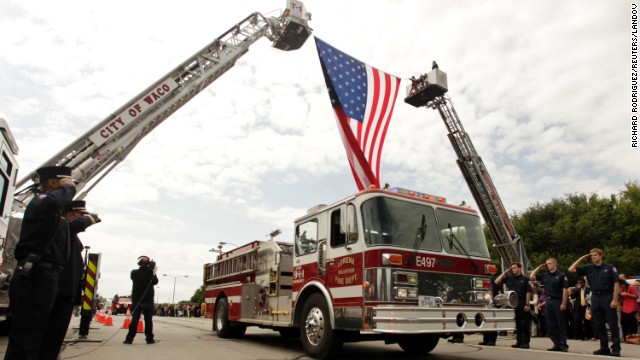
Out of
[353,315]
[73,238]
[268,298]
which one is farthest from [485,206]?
[73,238]

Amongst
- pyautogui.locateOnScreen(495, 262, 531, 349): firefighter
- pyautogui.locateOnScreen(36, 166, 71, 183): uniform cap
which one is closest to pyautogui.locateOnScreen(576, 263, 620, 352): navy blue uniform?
pyautogui.locateOnScreen(495, 262, 531, 349): firefighter

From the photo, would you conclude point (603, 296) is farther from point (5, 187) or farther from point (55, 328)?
point (5, 187)

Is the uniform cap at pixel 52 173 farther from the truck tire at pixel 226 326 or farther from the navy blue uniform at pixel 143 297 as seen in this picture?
the truck tire at pixel 226 326

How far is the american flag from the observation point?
10.9 meters

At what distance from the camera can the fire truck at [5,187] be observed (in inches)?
276

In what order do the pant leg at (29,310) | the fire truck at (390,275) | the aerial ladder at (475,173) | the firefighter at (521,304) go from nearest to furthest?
the pant leg at (29,310) < the fire truck at (390,275) < the firefighter at (521,304) < the aerial ladder at (475,173)

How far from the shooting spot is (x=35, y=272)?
13.2ft

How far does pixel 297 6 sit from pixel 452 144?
1078cm

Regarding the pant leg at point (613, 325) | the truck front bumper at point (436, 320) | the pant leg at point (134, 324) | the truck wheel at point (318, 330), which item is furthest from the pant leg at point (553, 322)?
the pant leg at point (134, 324)

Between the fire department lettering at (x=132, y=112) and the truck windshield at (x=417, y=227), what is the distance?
24.0 feet

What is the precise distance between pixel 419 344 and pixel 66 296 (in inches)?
222

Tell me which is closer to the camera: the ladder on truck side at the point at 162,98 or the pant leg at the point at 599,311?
the pant leg at the point at 599,311

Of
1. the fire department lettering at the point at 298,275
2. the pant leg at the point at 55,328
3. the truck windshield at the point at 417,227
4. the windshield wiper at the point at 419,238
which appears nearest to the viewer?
the pant leg at the point at 55,328

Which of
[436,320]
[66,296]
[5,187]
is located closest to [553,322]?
[436,320]
